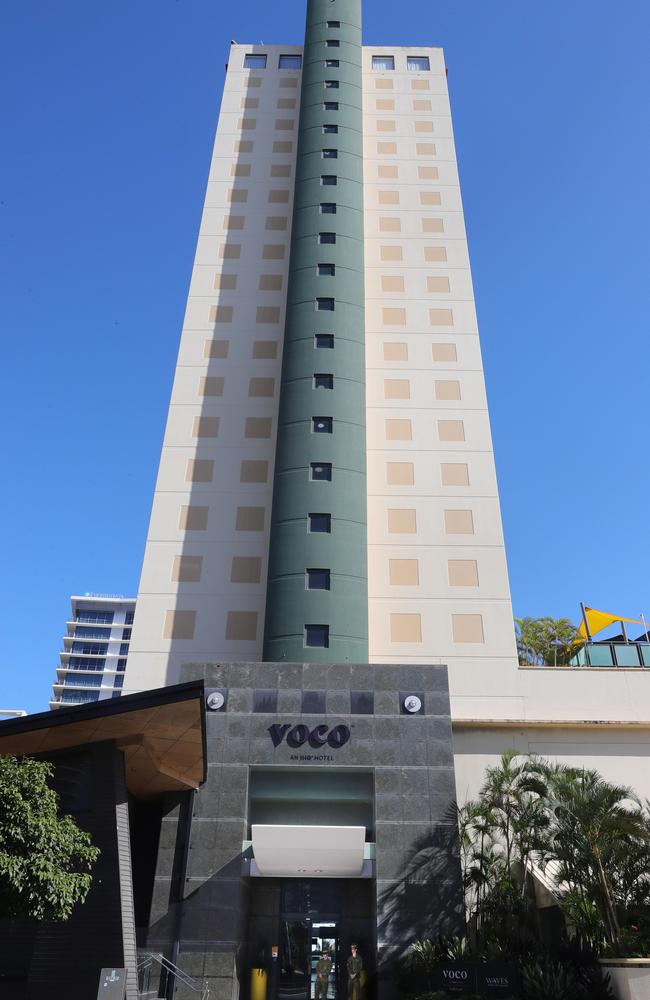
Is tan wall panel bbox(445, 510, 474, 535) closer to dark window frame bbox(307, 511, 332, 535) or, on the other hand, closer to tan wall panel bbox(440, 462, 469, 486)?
tan wall panel bbox(440, 462, 469, 486)

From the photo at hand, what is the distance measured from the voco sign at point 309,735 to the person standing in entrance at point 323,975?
6653 millimetres

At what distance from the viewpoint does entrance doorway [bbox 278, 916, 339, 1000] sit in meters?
25.1

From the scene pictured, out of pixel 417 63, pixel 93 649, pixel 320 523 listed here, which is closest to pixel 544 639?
pixel 320 523

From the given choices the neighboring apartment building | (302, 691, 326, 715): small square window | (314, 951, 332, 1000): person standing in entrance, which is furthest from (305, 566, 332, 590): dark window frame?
the neighboring apartment building

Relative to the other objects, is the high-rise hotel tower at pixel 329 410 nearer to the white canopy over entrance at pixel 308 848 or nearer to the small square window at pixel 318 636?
the small square window at pixel 318 636

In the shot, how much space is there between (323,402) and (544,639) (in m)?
27.1

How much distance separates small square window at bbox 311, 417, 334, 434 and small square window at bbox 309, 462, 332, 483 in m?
1.70

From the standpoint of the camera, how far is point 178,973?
23516mm

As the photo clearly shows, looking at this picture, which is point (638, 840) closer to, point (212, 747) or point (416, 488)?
point (212, 747)

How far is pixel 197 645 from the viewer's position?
33125mm

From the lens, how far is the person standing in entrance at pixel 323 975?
25109mm

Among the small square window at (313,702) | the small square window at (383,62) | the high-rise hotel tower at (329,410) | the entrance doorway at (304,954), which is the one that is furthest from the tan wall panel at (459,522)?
the small square window at (383,62)

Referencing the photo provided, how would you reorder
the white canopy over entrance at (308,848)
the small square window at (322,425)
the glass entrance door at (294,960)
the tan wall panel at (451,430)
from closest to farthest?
the white canopy over entrance at (308,848), the glass entrance door at (294,960), the small square window at (322,425), the tan wall panel at (451,430)

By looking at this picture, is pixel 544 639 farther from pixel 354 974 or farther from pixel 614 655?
pixel 354 974
